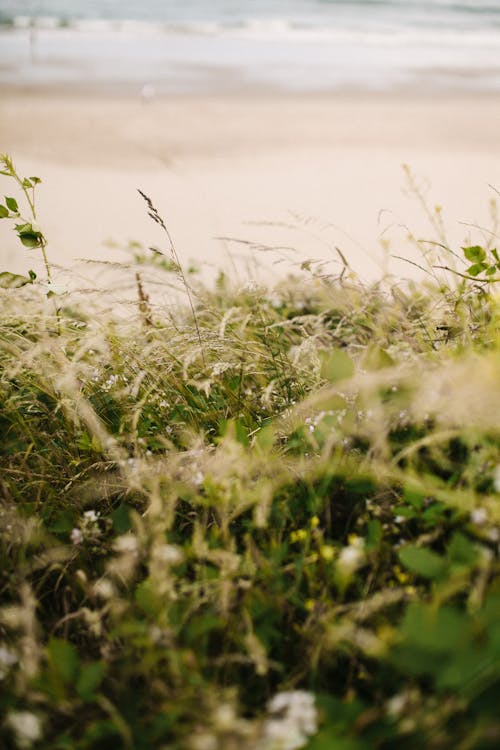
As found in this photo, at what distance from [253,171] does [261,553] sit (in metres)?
4.35

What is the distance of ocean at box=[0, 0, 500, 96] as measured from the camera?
27.1 ft

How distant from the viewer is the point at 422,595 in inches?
50.3

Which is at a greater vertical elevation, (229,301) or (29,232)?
(29,232)

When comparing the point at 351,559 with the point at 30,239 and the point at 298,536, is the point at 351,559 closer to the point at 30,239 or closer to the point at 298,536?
the point at 298,536

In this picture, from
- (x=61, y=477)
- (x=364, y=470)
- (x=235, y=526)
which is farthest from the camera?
(x=61, y=477)

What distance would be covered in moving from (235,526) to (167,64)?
9394mm

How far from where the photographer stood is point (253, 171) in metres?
5.23

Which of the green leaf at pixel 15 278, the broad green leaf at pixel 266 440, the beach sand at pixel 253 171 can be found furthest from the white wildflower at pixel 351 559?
the beach sand at pixel 253 171

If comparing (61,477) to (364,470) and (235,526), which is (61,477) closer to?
(235,526)

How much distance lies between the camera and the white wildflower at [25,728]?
1.08m

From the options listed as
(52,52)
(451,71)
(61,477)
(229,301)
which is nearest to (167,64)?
(52,52)

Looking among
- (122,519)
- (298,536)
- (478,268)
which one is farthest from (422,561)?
(478,268)

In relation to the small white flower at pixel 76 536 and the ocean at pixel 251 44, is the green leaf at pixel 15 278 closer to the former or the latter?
the small white flower at pixel 76 536

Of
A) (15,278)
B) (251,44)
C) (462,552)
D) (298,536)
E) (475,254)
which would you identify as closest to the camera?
(462,552)
